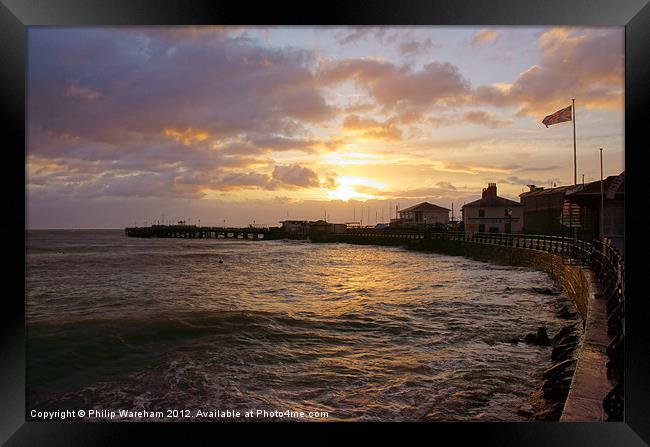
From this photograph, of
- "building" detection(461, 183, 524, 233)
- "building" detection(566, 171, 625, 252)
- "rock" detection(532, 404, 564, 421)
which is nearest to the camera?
"rock" detection(532, 404, 564, 421)

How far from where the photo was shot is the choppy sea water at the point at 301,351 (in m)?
4.71

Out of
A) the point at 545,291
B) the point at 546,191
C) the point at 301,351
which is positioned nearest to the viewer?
the point at 301,351

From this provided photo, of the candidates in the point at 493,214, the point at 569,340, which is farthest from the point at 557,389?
the point at 493,214

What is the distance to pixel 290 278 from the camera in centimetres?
1684

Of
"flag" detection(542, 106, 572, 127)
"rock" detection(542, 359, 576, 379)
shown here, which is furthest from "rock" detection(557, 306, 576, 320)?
"flag" detection(542, 106, 572, 127)

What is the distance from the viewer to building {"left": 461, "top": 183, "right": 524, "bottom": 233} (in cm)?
2859

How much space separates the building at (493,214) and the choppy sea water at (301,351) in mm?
16830

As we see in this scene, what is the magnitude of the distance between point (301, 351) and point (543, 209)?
22.9 meters

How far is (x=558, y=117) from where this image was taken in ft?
30.5

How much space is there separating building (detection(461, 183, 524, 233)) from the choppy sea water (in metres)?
16.8

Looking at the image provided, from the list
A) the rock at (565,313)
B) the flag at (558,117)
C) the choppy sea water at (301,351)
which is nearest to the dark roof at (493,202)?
the choppy sea water at (301,351)

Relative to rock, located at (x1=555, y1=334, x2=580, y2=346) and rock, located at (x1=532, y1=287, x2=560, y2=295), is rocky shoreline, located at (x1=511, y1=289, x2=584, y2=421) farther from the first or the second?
rock, located at (x1=532, y1=287, x2=560, y2=295)

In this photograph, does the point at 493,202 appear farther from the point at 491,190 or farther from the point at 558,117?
the point at 558,117
